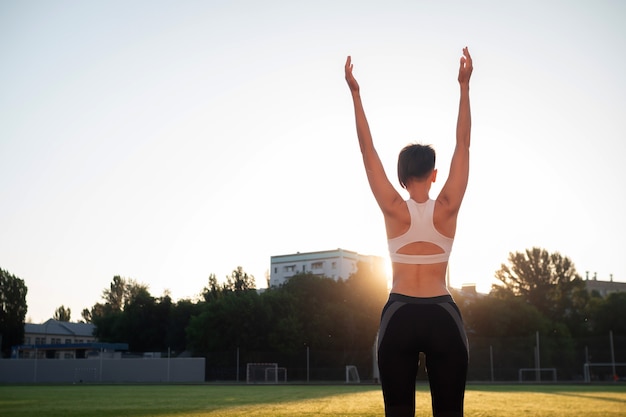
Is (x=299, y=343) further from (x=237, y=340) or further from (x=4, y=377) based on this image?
(x=4, y=377)

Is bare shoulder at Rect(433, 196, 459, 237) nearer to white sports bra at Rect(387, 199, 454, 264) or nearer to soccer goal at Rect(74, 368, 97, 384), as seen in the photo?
white sports bra at Rect(387, 199, 454, 264)

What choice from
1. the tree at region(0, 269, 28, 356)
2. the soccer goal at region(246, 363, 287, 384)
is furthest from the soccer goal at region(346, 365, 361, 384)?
the tree at region(0, 269, 28, 356)

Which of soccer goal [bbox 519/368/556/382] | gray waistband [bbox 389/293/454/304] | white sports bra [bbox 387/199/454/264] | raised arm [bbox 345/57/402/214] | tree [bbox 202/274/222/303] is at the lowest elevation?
soccer goal [bbox 519/368/556/382]

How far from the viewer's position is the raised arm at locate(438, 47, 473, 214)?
2.90 meters

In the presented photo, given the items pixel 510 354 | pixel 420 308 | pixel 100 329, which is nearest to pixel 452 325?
pixel 420 308

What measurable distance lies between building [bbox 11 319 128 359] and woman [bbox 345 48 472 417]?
187 feet

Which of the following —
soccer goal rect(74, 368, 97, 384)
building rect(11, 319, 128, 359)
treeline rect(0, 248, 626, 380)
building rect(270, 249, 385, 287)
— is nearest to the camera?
treeline rect(0, 248, 626, 380)

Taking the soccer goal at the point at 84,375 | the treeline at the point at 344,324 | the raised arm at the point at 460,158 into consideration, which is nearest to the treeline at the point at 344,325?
the treeline at the point at 344,324

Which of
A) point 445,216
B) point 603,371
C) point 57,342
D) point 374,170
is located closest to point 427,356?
point 445,216

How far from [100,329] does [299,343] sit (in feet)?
98.9

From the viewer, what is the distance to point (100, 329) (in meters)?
68.4

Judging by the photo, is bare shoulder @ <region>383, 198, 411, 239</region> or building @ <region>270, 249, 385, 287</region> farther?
building @ <region>270, 249, 385, 287</region>

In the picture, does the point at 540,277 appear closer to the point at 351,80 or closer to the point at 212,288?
the point at 212,288

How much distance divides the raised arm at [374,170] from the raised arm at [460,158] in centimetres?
24
